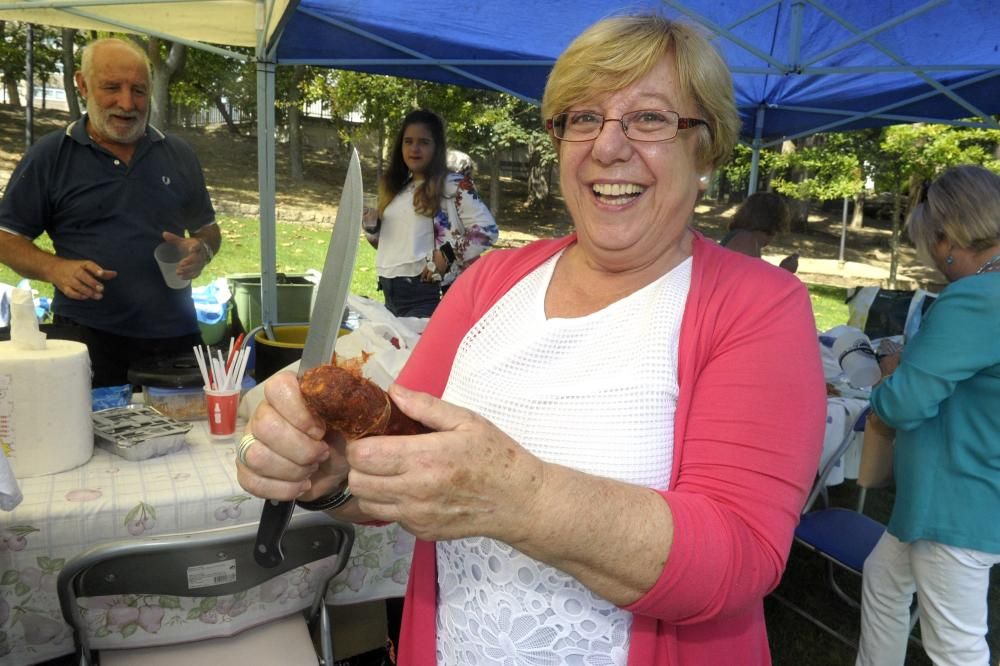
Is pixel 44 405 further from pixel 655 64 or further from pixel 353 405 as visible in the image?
pixel 655 64

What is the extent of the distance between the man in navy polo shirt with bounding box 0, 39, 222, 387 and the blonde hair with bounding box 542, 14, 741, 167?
2.50m

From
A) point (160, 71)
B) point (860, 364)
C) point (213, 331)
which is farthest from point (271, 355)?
point (160, 71)

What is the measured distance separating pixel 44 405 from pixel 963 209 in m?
3.02

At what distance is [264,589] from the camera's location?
1.83 m

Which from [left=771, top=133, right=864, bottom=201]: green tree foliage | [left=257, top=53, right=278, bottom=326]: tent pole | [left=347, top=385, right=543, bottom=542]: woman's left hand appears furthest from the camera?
[left=771, top=133, right=864, bottom=201]: green tree foliage

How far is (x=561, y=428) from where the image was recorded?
1.15 metres

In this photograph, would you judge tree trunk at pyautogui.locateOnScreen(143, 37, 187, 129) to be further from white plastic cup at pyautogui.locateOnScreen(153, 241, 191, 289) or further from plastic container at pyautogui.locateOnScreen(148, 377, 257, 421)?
plastic container at pyautogui.locateOnScreen(148, 377, 257, 421)

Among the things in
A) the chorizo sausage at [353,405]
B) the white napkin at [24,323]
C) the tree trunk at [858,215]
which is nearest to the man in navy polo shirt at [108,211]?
the white napkin at [24,323]

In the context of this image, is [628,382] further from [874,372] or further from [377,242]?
[377,242]

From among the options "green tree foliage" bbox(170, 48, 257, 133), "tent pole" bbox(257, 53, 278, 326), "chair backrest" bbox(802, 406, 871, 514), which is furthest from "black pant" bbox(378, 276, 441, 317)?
"green tree foliage" bbox(170, 48, 257, 133)

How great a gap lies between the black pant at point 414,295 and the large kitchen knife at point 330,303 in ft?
12.5

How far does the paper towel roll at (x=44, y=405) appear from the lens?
1.75 m

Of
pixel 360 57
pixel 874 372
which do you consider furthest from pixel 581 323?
pixel 360 57

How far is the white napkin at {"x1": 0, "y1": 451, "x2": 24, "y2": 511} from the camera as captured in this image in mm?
1443
